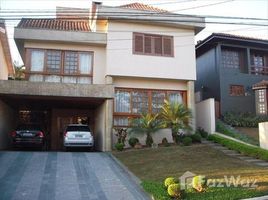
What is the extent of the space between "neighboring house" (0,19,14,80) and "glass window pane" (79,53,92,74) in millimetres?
5184

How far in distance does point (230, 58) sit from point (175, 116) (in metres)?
8.63

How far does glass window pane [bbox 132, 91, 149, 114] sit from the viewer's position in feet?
71.1

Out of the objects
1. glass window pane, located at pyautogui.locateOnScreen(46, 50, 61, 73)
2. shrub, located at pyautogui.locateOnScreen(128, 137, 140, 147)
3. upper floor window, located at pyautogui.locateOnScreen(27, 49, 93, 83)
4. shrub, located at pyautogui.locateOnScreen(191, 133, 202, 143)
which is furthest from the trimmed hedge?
glass window pane, located at pyautogui.locateOnScreen(46, 50, 61, 73)

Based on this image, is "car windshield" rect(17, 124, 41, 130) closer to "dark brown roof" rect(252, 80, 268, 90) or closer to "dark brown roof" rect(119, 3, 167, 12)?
"dark brown roof" rect(119, 3, 167, 12)

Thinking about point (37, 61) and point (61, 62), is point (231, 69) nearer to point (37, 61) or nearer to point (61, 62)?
point (61, 62)

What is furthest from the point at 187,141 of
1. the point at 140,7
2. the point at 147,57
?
the point at 140,7

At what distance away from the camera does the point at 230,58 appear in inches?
1041

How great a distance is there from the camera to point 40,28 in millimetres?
20594

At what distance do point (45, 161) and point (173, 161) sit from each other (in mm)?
5192

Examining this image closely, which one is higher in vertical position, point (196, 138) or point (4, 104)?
point (4, 104)

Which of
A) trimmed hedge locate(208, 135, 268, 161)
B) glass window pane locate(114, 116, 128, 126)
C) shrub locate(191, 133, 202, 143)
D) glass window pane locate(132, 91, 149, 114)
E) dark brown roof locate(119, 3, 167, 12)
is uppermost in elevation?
dark brown roof locate(119, 3, 167, 12)

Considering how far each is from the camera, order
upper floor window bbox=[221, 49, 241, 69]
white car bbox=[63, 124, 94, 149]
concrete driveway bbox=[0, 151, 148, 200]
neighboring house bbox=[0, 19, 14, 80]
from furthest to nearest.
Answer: upper floor window bbox=[221, 49, 241, 69] < neighboring house bbox=[0, 19, 14, 80] < white car bbox=[63, 124, 94, 149] < concrete driveway bbox=[0, 151, 148, 200]

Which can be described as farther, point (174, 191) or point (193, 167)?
point (193, 167)

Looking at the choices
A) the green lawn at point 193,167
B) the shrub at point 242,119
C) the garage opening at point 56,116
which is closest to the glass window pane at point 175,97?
the shrub at point 242,119
